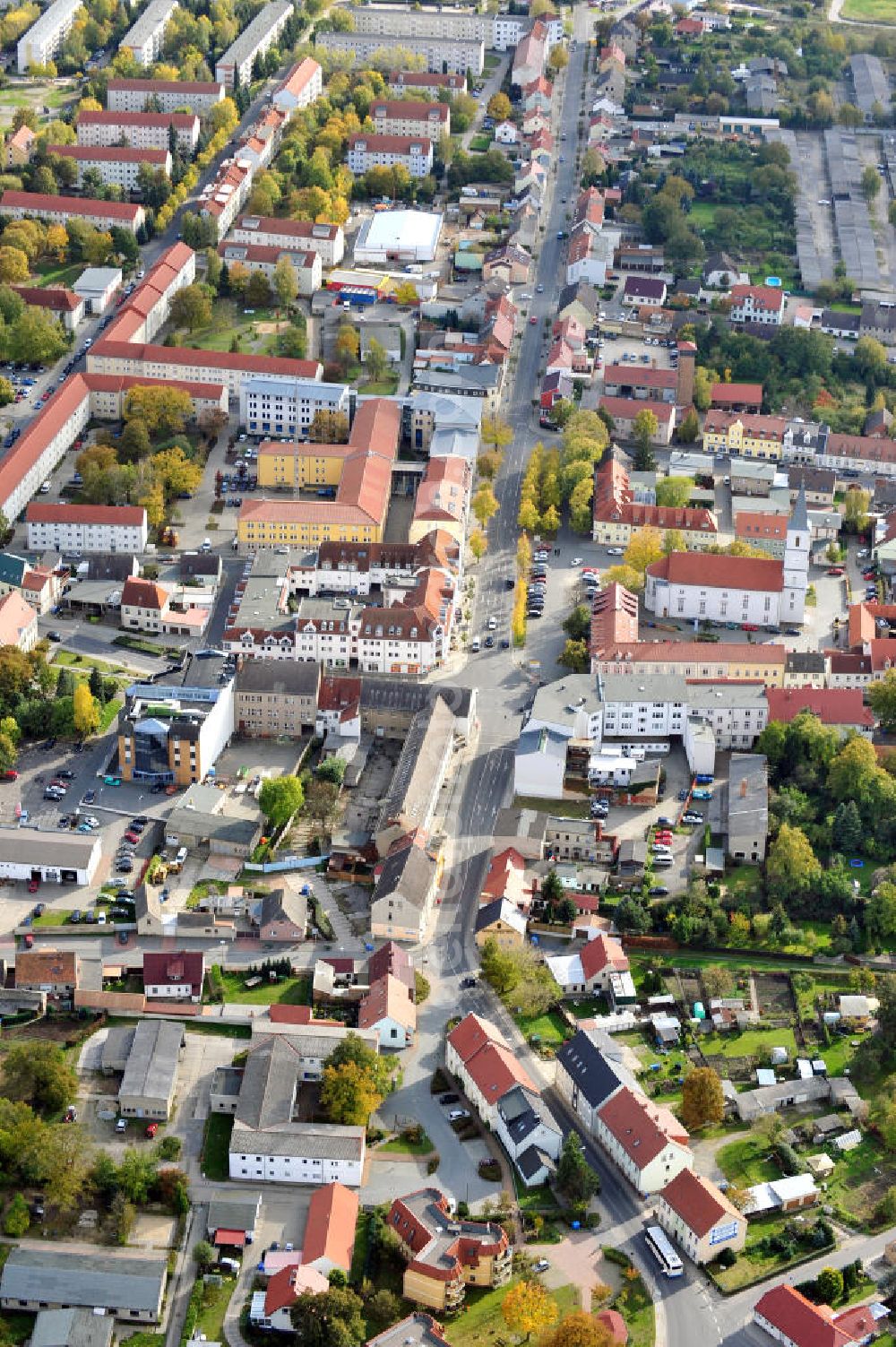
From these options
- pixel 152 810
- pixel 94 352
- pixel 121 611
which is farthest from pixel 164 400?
pixel 152 810

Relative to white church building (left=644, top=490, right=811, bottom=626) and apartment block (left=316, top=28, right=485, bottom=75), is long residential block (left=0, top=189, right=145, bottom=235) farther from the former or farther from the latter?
white church building (left=644, top=490, right=811, bottom=626)

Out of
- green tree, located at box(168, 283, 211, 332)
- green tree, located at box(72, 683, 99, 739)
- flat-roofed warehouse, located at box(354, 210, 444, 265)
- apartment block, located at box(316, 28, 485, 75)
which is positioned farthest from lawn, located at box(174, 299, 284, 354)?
apartment block, located at box(316, 28, 485, 75)

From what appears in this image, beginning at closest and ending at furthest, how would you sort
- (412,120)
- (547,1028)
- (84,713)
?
1. (547,1028)
2. (84,713)
3. (412,120)

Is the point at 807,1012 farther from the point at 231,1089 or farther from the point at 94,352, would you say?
the point at 94,352

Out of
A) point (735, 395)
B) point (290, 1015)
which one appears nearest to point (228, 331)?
point (735, 395)

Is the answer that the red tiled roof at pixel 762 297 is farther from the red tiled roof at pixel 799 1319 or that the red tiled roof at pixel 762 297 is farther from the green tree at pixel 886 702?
the red tiled roof at pixel 799 1319

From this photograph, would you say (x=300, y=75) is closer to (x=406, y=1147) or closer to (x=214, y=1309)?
(x=406, y=1147)
